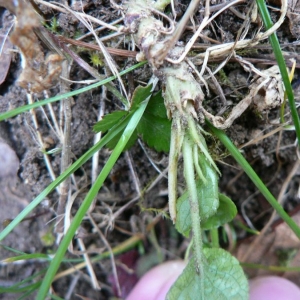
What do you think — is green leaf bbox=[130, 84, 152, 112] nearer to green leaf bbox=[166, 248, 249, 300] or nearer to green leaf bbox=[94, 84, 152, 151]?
green leaf bbox=[94, 84, 152, 151]

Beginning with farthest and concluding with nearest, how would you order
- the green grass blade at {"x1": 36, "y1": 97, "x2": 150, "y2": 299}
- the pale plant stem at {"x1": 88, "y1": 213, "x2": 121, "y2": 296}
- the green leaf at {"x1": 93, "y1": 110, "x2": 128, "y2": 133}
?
the pale plant stem at {"x1": 88, "y1": 213, "x2": 121, "y2": 296}, the green leaf at {"x1": 93, "y1": 110, "x2": 128, "y2": 133}, the green grass blade at {"x1": 36, "y1": 97, "x2": 150, "y2": 299}

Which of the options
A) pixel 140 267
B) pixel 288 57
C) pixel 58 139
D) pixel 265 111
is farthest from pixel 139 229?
pixel 288 57

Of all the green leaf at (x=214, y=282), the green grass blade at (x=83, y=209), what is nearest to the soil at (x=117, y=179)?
the green grass blade at (x=83, y=209)

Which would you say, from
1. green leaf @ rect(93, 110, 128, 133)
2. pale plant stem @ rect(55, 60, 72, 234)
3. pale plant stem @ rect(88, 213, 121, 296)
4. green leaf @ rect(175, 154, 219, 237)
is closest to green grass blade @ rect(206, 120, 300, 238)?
green leaf @ rect(175, 154, 219, 237)

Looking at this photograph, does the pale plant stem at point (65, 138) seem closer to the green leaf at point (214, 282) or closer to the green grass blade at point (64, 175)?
the green grass blade at point (64, 175)

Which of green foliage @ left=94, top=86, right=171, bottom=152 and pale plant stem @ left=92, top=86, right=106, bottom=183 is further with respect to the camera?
pale plant stem @ left=92, top=86, right=106, bottom=183
